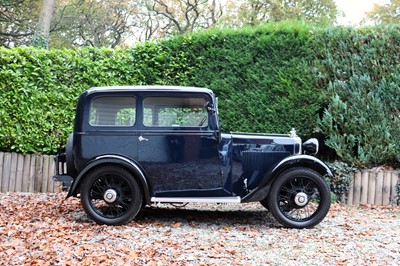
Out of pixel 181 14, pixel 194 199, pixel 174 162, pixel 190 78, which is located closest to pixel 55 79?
pixel 190 78

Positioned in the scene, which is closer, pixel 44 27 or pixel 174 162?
pixel 174 162

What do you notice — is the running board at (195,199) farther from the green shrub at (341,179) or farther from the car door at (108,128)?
the green shrub at (341,179)

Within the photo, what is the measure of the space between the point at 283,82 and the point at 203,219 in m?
3.25

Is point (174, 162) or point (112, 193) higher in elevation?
point (174, 162)

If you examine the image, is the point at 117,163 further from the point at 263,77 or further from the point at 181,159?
the point at 263,77

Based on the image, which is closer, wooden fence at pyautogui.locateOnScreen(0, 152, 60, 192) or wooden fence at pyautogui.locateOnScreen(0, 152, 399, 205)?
wooden fence at pyautogui.locateOnScreen(0, 152, 399, 205)

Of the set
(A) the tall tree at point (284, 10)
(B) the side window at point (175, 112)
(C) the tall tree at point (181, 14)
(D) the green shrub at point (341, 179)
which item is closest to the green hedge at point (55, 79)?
(B) the side window at point (175, 112)

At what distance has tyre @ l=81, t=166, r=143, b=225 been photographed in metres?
5.30

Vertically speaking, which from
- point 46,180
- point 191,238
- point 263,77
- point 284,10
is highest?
point 284,10

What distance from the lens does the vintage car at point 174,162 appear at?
532 cm

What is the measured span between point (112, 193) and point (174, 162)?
873mm

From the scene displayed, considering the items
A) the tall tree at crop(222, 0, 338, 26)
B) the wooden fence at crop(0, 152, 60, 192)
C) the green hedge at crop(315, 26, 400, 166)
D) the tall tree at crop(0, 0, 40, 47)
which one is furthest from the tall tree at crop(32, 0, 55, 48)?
the tall tree at crop(222, 0, 338, 26)

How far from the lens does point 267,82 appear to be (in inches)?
311

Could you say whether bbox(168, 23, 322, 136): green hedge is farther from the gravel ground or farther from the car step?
the car step
